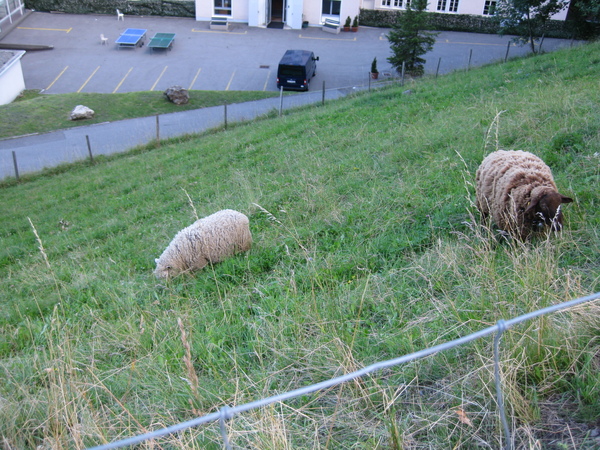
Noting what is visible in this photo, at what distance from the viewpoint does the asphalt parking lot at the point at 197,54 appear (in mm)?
30078

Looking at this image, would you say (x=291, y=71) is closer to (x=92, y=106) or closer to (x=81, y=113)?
(x=92, y=106)

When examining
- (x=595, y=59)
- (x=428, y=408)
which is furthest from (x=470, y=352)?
(x=595, y=59)

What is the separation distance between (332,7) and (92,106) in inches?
926

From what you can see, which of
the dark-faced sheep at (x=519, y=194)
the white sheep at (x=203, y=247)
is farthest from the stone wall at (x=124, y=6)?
the dark-faced sheep at (x=519, y=194)

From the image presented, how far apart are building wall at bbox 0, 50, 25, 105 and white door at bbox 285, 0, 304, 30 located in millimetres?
20489

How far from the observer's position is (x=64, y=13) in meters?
41.8

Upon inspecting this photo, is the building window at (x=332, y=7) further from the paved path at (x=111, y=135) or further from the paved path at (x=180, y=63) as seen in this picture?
the paved path at (x=111, y=135)

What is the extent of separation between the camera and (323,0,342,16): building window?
40.7 metres

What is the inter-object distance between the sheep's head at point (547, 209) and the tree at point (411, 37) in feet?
70.3

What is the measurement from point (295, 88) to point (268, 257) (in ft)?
73.8

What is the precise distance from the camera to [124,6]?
138 ft

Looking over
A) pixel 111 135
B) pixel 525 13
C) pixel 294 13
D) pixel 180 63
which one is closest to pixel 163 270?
pixel 111 135

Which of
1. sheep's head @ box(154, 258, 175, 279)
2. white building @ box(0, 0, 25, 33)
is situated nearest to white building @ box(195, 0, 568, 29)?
white building @ box(0, 0, 25, 33)

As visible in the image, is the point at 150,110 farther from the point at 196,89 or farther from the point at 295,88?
the point at 295,88
